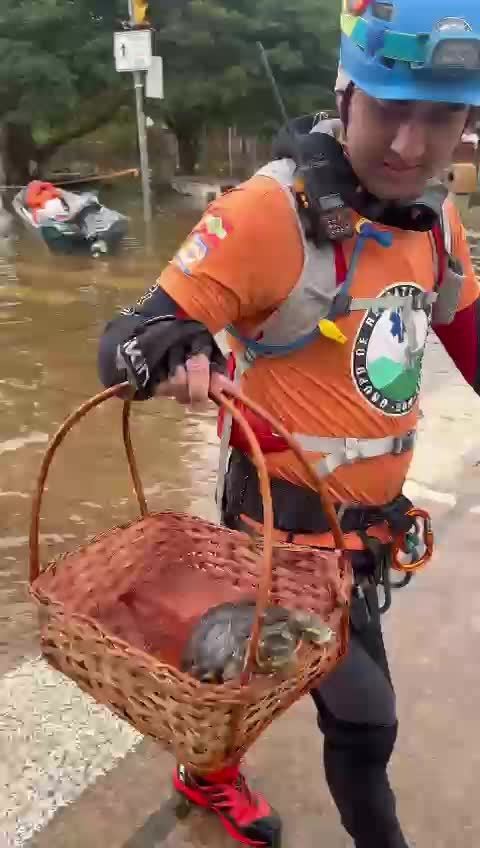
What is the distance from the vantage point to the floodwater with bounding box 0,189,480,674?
338cm

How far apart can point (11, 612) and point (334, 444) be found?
1645 mm

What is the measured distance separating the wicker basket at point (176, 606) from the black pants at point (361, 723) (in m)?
0.14

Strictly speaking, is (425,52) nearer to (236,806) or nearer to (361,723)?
(361,723)

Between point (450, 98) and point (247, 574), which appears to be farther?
point (247, 574)

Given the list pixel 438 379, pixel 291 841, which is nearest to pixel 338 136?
pixel 291 841

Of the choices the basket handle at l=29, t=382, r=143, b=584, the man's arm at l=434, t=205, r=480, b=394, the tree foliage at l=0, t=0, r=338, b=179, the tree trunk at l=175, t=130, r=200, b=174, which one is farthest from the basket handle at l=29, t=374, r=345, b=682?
the tree trunk at l=175, t=130, r=200, b=174

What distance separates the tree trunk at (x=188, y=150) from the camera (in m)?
20.0

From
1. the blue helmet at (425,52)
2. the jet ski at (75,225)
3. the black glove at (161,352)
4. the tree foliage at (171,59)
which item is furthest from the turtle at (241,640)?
the tree foliage at (171,59)

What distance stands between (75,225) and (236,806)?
27.5 ft

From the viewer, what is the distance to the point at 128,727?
7.58ft

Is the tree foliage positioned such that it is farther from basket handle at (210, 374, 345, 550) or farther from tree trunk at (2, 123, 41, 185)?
basket handle at (210, 374, 345, 550)

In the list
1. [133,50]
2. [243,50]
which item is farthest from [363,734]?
[243,50]

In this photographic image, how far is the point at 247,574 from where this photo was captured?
174cm

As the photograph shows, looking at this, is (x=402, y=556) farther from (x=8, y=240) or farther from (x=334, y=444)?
(x=8, y=240)
